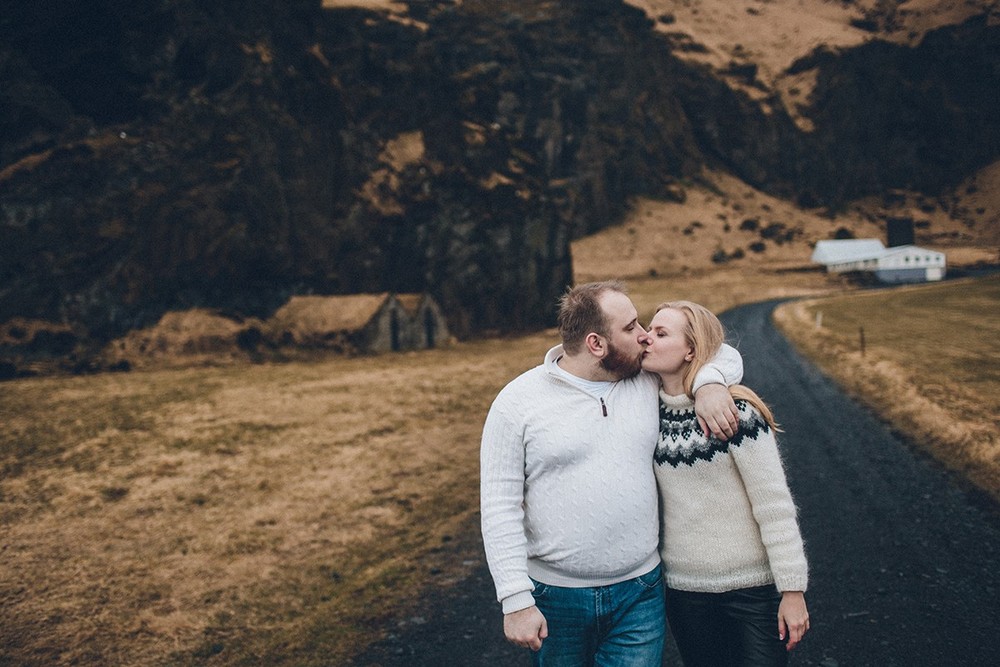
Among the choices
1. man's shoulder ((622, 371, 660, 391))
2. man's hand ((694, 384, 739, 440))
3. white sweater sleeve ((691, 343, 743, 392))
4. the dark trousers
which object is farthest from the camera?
man's shoulder ((622, 371, 660, 391))

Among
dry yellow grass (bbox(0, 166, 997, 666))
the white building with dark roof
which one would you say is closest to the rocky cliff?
dry yellow grass (bbox(0, 166, 997, 666))

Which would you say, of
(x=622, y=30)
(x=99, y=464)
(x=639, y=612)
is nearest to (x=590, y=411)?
(x=639, y=612)

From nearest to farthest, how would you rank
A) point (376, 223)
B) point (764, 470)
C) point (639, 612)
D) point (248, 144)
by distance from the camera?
1. point (764, 470)
2. point (639, 612)
3. point (248, 144)
4. point (376, 223)

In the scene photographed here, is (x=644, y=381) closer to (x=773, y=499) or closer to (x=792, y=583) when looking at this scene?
(x=773, y=499)

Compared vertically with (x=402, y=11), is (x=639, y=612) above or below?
below

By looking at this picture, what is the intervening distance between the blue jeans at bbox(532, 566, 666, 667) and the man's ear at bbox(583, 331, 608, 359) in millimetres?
1148

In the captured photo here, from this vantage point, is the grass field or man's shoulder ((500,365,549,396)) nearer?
man's shoulder ((500,365,549,396))

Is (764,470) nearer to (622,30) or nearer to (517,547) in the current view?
(517,547)

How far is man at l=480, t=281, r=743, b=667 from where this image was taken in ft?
9.80

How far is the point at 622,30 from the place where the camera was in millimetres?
107625

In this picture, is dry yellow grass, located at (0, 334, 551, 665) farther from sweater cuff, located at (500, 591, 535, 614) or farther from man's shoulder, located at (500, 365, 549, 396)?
man's shoulder, located at (500, 365, 549, 396)

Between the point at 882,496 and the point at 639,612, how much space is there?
7.77 meters

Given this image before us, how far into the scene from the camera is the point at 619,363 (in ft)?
9.95

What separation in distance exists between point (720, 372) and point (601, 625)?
139 centimetres
